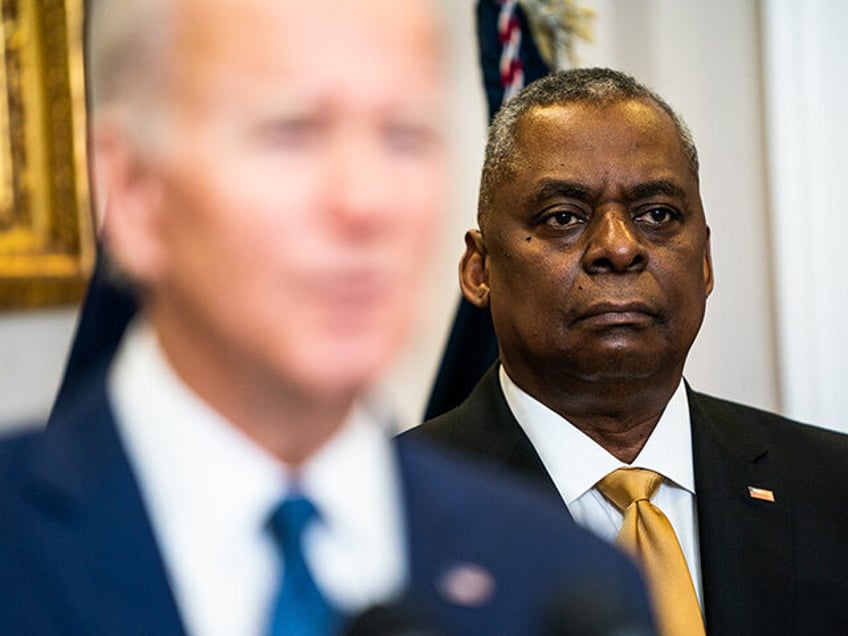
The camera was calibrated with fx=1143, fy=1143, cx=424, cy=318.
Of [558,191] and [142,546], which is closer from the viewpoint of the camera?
[142,546]

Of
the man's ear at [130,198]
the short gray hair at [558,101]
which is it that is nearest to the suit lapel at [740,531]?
the short gray hair at [558,101]

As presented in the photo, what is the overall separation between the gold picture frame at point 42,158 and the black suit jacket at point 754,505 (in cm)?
47

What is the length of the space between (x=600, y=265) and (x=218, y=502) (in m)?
0.70

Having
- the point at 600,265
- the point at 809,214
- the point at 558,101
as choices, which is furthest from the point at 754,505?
the point at 809,214

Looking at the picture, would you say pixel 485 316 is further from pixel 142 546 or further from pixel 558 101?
pixel 142 546

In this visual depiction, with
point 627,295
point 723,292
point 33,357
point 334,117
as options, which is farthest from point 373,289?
point 723,292

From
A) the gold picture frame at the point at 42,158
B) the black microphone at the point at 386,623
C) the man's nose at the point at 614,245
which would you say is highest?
the gold picture frame at the point at 42,158

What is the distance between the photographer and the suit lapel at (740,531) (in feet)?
3.12

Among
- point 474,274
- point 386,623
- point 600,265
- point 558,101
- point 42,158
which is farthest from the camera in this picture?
point 474,274

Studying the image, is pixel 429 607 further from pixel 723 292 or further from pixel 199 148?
pixel 723 292

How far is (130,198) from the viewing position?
0.34 m

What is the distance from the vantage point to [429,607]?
14.3 inches

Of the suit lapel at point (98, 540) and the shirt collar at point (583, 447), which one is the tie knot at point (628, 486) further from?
the suit lapel at point (98, 540)

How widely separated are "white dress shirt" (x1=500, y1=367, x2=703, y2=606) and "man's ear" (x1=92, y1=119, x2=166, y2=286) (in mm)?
654
